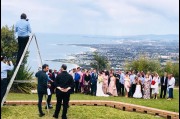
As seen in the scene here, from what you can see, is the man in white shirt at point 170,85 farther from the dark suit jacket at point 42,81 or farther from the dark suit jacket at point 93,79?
the dark suit jacket at point 42,81

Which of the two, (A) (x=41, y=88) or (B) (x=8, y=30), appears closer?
(A) (x=41, y=88)

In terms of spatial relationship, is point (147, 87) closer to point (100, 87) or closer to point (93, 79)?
point (100, 87)

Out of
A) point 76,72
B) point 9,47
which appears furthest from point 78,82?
point 9,47

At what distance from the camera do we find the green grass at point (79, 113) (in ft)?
49.3

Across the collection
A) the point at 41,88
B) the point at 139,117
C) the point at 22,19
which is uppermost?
the point at 22,19

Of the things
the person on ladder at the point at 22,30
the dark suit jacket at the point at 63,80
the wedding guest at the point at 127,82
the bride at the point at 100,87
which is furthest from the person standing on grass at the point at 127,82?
the person on ladder at the point at 22,30

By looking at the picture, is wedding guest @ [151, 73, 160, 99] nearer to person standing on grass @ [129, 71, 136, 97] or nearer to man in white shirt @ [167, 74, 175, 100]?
man in white shirt @ [167, 74, 175, 100]

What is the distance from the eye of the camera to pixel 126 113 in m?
16.6

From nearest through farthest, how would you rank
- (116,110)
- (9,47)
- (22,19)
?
(22,19) → (116,110) → (9,47)

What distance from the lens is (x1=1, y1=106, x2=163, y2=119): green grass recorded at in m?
15.0

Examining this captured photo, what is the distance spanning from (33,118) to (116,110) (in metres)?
4.05

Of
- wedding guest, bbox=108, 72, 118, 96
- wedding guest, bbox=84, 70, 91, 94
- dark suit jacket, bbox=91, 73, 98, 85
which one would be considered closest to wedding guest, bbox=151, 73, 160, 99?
wedding guest, bbox=108, 72, 118, 96

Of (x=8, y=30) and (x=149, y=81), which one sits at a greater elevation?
(x=8, y=30)

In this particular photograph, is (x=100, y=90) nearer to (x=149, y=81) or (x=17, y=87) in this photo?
(x=149, y=81)
